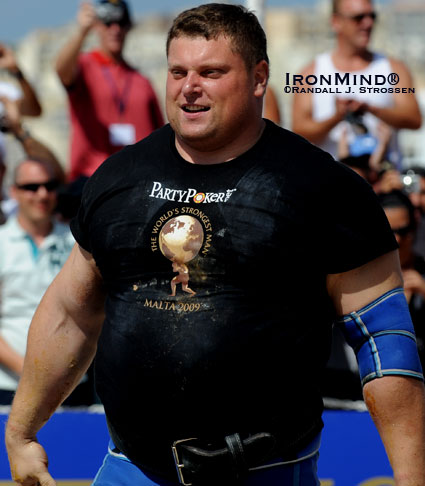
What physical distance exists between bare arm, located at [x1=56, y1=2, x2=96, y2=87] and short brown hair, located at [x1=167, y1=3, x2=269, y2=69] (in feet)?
11.9

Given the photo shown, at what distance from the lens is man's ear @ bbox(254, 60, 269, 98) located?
279 cm

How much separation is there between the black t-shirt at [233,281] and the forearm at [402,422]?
0.22 metres

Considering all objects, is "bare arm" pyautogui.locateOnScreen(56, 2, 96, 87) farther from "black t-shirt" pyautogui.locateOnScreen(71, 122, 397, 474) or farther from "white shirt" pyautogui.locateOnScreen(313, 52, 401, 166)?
"black t-shirt" pyautogui.locateOnScreen(71, 122, 397, 474)

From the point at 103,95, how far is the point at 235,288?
415 centimetres

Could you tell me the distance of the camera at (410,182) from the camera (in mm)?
6346

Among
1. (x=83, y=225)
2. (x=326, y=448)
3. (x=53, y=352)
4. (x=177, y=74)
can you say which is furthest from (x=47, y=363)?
(x=326, y=448)

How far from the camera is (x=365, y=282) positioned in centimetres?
267

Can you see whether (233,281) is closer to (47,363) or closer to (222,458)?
(222,458)

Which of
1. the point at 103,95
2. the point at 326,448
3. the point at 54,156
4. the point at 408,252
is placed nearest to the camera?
the point at 326,448

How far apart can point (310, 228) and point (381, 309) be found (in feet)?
1.04

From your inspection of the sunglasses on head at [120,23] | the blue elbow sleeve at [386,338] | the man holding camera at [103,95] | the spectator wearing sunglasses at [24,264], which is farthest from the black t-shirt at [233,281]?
the sunglasses on head at [120,23]

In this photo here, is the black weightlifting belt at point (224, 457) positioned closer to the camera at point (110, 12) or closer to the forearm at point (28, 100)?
the camera at point (110, 12)

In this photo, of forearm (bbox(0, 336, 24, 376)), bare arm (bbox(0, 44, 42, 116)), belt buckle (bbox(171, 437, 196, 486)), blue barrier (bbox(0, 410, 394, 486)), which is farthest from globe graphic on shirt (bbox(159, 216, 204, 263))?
bare arm (bbox(0, 44, 42, 116))

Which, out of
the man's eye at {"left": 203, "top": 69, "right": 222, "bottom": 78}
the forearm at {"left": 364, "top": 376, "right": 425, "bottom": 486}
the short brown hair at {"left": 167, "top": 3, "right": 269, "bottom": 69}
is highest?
the short brown hair at {"left": 167, "top": 3, "right": 269, "bottom": 69}
